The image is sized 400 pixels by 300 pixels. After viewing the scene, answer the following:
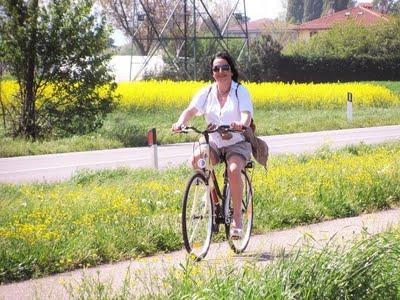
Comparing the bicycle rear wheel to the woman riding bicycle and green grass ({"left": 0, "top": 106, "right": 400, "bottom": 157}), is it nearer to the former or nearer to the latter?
the woman riding bicycle

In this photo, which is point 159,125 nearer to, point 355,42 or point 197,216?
point 197,216

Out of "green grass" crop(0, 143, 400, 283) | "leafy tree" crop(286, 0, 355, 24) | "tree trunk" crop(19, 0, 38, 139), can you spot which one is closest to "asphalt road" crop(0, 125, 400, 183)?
"green grass" crop(0, 143, 400, 283)

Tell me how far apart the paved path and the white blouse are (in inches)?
40.0

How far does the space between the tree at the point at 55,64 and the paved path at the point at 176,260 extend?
13.4m

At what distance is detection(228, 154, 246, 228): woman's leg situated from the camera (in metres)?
7.46

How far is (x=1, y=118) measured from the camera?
74.1ft

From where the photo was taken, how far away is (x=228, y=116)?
296 inches

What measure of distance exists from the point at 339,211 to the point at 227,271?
438 cm

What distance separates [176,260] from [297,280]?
2.27 m

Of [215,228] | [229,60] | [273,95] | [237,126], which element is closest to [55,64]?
[273,95]

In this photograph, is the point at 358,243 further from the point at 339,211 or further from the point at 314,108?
the point at 314,108

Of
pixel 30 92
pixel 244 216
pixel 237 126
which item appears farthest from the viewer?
pixel 30 92

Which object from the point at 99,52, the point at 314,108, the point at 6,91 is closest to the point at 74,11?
the point at 99,52

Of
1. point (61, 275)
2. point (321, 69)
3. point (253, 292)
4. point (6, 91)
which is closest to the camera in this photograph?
point (253, 292)
